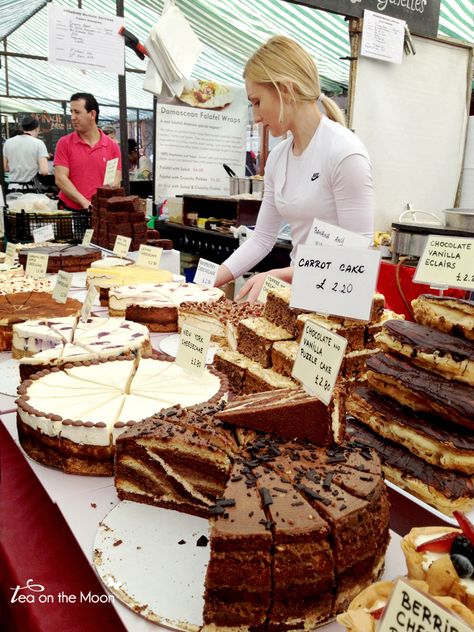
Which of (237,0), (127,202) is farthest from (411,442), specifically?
(237,0)

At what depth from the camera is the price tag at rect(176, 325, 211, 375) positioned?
206 cm

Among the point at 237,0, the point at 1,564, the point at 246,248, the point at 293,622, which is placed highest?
the point at 237,0

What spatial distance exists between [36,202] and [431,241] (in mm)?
5111

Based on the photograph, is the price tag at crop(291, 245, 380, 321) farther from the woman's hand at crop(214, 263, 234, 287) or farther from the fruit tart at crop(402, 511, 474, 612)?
the woman's hand at crop(214, 263, 234, 287)

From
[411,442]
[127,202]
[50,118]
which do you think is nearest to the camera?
[411,442]

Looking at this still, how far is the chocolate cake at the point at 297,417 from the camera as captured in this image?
1528 millimetres

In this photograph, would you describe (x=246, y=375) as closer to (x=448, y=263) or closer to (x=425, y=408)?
(x=425, y=408)

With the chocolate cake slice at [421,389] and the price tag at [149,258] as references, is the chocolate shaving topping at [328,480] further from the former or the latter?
the price tag at [149,258]

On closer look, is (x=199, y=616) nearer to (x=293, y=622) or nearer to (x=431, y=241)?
(x=293, y=622)

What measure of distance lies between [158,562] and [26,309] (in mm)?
2198

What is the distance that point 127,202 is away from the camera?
5.22 m

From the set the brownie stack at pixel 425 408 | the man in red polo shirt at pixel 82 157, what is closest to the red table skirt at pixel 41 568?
the brownie stack at pixel 425 408

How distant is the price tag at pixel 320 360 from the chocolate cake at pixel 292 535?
187 millimetres

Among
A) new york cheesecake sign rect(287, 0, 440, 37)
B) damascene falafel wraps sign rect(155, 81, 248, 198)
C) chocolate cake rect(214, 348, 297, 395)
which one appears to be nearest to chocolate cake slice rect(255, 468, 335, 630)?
chocolate cake rect(214, 348, 297, 395)
